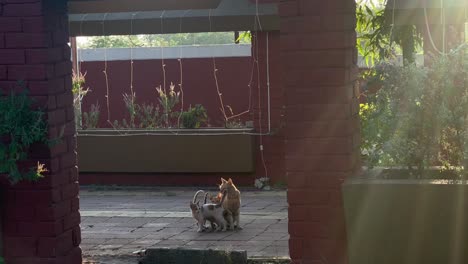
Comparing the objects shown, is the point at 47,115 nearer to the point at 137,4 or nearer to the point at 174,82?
the point at 137,4

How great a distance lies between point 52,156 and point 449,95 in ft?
9.21

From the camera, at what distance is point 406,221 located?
17.5 feet

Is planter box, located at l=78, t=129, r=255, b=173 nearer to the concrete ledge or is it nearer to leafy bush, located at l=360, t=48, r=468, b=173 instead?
the concrete ledge

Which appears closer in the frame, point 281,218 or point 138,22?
point 281,218

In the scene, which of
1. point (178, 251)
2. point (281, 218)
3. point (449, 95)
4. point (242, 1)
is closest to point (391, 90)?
point (449, 95)

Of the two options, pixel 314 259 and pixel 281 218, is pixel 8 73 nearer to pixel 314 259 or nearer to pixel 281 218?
pixel 314 259

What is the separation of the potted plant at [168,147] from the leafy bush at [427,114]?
754 centimetres

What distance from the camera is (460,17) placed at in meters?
8.81

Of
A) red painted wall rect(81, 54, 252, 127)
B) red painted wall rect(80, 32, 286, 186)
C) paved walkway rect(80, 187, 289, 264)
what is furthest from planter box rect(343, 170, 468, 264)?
red painted wall rect(81, 54, 252, 127)

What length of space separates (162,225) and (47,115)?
3.85 m

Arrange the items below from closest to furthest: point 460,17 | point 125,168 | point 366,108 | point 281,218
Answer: point 366,108
point 460,17
point 281,218
point 125,168

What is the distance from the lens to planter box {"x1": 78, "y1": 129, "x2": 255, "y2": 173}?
43.9ft

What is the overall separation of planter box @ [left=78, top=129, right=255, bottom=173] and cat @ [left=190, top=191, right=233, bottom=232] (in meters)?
3.96

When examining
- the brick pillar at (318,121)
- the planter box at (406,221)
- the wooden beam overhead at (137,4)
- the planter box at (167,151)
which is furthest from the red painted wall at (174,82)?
the planter box at (406,221)
